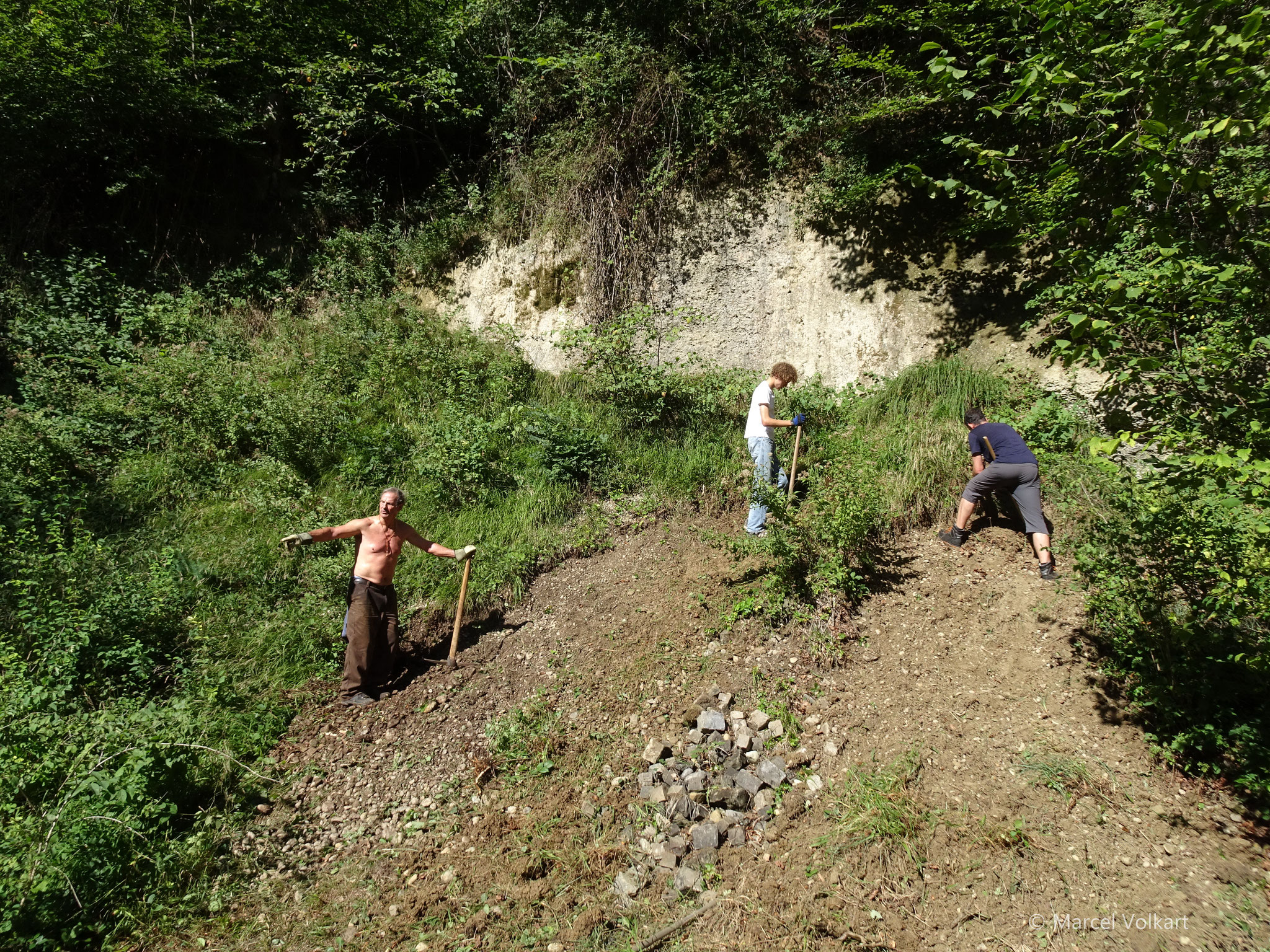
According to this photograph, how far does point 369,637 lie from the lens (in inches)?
200

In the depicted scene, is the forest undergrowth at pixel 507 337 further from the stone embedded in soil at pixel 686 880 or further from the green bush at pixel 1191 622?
the stone embedded in soil at pixel 686 880

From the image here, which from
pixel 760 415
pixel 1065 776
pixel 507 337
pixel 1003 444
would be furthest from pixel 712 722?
pixel 507 337

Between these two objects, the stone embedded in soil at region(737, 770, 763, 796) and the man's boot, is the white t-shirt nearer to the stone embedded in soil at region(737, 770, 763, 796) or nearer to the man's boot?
the man's boot

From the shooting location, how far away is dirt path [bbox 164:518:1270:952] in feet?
11.1

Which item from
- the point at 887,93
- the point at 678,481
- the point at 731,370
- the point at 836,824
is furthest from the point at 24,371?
the point at 887,93

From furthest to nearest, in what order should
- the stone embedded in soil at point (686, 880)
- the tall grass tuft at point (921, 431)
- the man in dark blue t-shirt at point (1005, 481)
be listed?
the tall grass tuft at point (921, 431)
the man in dark blue t-shirt at point (1005, 481)
the stone embedded in soil at point (686, 880)

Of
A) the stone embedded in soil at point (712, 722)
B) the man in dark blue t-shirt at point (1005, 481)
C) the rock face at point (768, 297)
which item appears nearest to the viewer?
the stone embedded in soil at point (712, 722)

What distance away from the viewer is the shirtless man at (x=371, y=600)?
16.7 ft

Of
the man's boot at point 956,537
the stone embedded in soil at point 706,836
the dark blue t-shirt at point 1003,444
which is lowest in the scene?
the stone embedded in soil at point 706,836

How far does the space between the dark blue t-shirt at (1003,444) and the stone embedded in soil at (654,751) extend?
3.64m

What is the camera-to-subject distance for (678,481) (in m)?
7.02

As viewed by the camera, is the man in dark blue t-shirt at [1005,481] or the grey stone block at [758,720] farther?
the man in dark blue t-shirt at [1005,481]

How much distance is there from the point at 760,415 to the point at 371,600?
3.58 m

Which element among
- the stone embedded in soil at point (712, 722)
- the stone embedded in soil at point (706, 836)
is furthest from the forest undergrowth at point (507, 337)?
the stone embedded in soil at point (706, 836)
